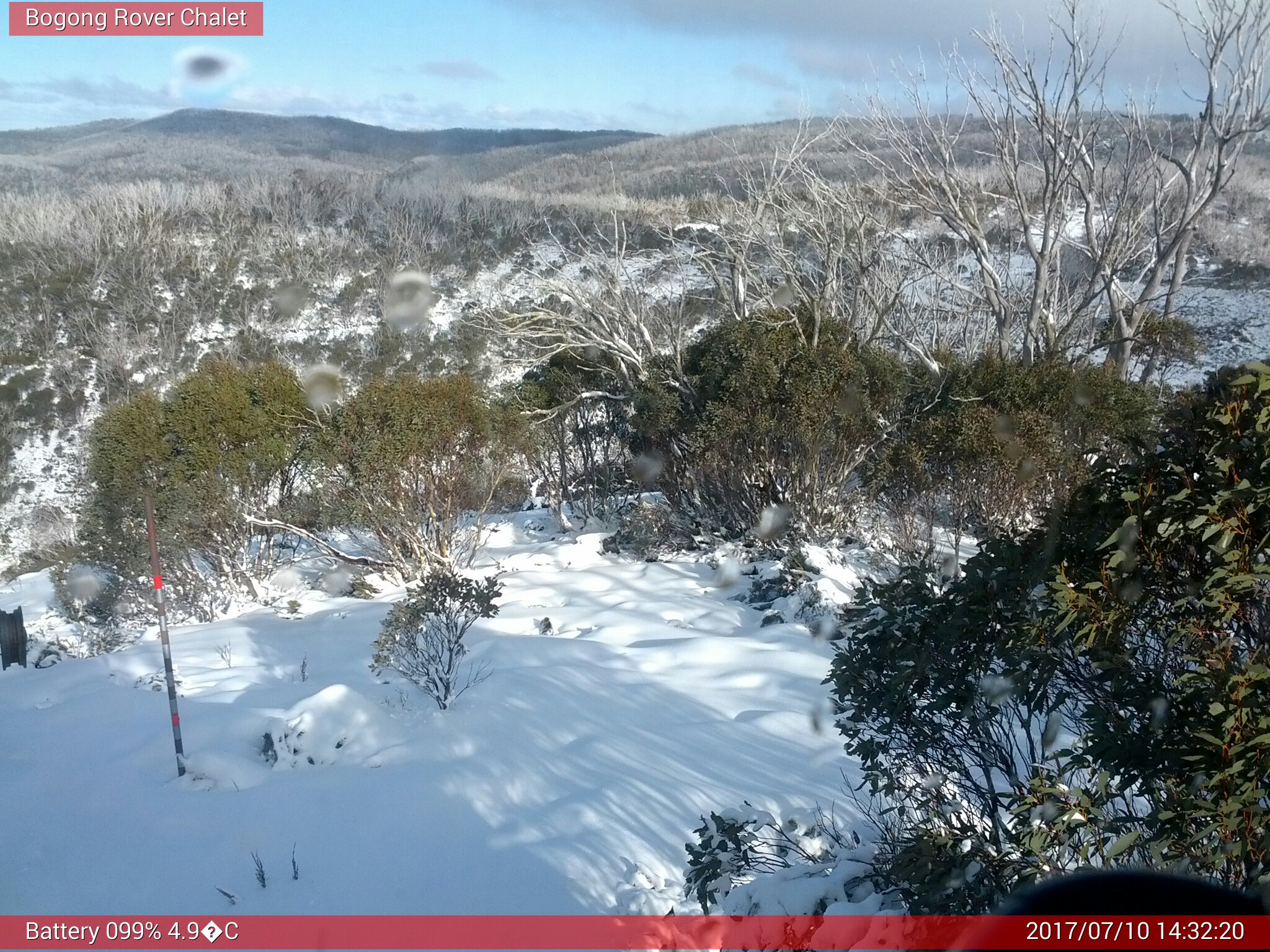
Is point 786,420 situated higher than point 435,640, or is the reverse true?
point 786,420

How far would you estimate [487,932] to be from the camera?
136 inches

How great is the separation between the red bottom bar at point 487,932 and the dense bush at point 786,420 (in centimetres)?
622

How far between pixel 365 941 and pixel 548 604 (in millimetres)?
5093

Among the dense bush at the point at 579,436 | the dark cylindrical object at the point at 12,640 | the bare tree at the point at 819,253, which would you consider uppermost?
the bare tree at the point at 819,253

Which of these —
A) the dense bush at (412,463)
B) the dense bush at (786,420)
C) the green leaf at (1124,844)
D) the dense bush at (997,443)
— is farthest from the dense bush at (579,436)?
the green leaf at (1124,844)

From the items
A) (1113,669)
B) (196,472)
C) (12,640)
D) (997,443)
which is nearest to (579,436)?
(196,472)

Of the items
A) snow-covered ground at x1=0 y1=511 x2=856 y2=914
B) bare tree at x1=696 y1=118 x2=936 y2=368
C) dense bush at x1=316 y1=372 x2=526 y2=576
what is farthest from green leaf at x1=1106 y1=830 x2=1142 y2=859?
dense bush at x1=316 y1=372 x2=526 y2=576

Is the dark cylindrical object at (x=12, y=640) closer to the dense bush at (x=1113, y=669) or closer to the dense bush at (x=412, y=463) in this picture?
the dense bush at (x=412, y=463)

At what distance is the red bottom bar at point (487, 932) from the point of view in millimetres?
2719

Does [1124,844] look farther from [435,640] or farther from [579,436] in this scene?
[579,436]

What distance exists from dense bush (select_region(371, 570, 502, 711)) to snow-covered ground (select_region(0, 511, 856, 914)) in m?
0.15

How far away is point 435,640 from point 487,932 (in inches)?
118

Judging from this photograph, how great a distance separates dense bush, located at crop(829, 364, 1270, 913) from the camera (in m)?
1.96

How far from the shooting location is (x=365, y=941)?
344cm
